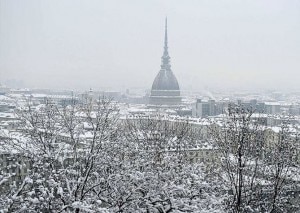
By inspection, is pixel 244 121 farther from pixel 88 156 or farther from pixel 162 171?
pixel 88 156

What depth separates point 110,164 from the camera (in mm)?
12445

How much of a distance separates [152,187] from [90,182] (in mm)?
2085

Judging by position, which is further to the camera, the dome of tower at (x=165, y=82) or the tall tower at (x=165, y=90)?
the dome of tower at (x=165, y=82)

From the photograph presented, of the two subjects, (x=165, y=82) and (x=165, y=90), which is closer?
(x=165, y=90)

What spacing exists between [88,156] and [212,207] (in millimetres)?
3400

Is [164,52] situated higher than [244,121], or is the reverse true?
[164,52]

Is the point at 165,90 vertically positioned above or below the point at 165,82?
below

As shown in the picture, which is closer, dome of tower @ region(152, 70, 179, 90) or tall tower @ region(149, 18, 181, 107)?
tall tower @ region(149, 18, 181, 107)

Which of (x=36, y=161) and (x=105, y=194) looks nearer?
(x=36, y=161)

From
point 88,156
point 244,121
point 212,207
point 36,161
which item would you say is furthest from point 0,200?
point 244,121

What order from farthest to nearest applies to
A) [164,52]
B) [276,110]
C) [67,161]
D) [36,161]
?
[164,52], [276,110], [67,161], [36,161]

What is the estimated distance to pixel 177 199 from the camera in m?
11.6

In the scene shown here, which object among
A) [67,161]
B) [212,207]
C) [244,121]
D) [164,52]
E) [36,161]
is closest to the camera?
[36,161]

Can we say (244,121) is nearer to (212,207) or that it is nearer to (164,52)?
(212,207)
